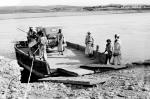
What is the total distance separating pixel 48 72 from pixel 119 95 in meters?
4.42

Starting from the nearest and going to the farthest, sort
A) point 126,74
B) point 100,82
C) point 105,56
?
1. point 100,82
2. point 126,74
3. point 105,56

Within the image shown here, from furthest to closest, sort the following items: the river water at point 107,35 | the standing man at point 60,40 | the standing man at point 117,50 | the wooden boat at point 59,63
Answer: the river water at point 107,35
the standing man at point 60,40
the standing man at point 117,50
the wooden boat at point 59,63

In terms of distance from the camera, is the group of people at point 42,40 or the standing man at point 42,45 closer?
the standing man at point 42,45

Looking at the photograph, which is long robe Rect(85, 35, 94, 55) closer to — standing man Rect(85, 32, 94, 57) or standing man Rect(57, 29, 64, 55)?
standing man Rect(85, 32, 94, 57)

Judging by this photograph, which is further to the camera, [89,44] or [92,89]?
[89,44]

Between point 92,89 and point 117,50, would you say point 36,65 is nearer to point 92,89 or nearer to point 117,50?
point 117,50

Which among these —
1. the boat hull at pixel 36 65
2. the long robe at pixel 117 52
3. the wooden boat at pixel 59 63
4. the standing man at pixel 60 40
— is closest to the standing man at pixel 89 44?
the wooden boat at pixel 59 63

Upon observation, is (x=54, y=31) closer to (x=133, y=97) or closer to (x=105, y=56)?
(x=105, y=56)

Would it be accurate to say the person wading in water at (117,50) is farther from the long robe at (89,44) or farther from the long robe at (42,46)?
the long robe at (42,46)

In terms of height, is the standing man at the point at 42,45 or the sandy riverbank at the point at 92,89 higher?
the standing man at the point at 42,45

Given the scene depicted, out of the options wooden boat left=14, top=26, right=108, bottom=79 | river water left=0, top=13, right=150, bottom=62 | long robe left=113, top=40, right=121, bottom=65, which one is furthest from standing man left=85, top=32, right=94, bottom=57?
river water left=0, top=13, right=150, bottom=62

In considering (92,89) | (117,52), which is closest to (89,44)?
(117,52)

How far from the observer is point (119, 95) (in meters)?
10.2

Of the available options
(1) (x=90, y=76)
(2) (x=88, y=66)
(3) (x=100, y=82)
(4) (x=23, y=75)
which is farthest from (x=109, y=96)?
(4) (x=23, y=75)
